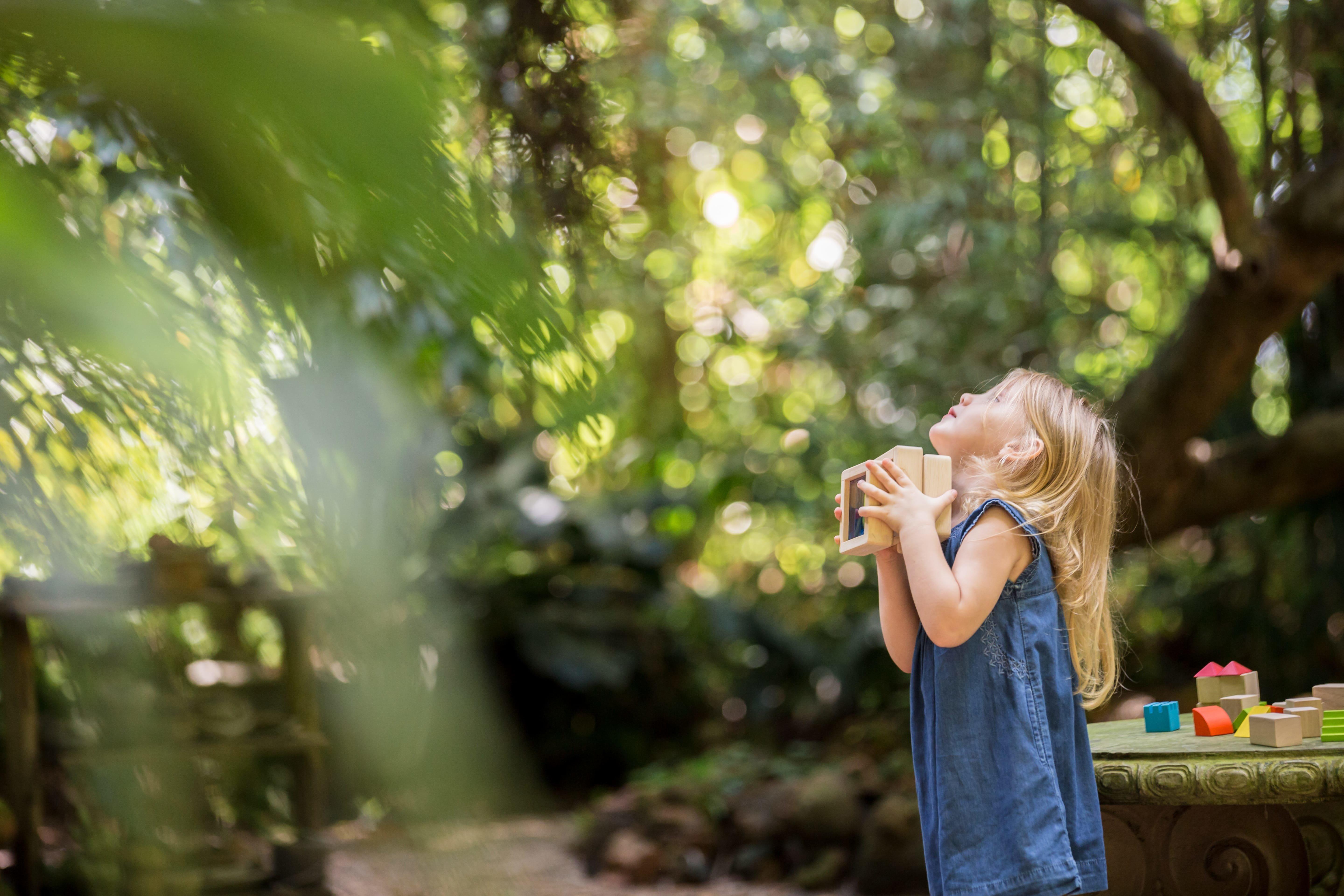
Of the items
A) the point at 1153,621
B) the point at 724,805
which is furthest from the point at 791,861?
the point at 1153,621

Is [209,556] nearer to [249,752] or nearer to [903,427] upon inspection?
[249,752]

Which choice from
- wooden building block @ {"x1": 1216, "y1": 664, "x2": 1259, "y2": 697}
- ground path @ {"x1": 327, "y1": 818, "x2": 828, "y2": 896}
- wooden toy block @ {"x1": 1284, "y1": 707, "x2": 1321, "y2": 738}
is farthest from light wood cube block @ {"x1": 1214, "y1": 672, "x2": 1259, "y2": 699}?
ground path @ {"x1": 327, "y1": 818, "x2": 828, "y2": 896}

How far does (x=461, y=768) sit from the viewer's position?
3.97 meters

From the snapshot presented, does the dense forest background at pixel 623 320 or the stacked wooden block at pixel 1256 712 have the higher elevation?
the dense forest background at pixel 623 320

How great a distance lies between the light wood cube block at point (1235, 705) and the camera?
124 centimetres

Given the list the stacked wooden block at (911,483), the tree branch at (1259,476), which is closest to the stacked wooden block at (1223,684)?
the stacked wooden block at (911,483)

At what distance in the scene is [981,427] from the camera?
1.03m

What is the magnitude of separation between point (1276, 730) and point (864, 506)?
498 millimetres

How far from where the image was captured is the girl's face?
101 cm

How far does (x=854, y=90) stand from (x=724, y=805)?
2311 millimetres

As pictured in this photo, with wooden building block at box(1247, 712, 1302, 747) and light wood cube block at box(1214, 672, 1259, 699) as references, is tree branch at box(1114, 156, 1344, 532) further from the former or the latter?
wooden building block at box(1247, 712, 1302, 747)

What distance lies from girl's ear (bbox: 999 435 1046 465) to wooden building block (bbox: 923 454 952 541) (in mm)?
83

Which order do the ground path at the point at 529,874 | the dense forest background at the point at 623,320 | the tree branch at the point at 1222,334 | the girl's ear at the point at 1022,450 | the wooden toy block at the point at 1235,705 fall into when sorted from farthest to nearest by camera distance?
the ground path at the point at 529,874 < the tree branch at the point at 1222,334 < the wooden toy block at the point at 1235,705 < the girl's ear at the point at 1022,450 < the dense forest background at the point at 623,320

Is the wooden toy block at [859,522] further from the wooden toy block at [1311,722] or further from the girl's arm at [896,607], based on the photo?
the wooden toy block at [1311,722]
